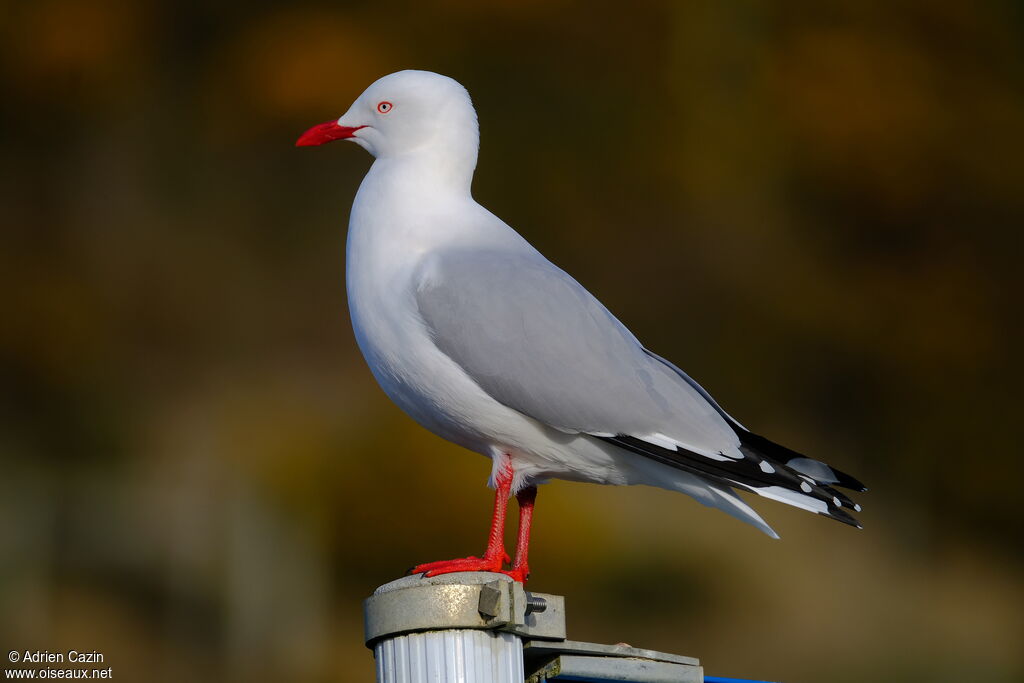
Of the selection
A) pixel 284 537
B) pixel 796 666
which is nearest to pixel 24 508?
pixel 284 537

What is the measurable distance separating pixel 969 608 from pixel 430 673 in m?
6.20

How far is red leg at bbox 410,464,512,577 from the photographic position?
232cm

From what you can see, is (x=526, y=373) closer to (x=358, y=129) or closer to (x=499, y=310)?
(x=499, y=310)

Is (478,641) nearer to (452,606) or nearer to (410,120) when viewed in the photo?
(452,606)

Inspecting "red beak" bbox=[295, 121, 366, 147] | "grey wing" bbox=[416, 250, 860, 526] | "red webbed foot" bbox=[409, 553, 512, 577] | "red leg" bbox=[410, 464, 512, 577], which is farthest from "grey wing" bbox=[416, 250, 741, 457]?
"red beak" bbox=[295, 121, 366, 147]

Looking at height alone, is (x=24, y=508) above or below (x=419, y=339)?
above

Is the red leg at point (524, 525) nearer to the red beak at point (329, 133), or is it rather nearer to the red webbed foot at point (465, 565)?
the red webbed foot at point (465, 565)

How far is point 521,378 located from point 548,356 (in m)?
0.08

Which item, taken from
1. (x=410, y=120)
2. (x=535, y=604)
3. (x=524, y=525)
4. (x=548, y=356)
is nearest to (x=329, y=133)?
(x=410, y=120)

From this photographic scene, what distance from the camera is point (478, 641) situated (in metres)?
1.83

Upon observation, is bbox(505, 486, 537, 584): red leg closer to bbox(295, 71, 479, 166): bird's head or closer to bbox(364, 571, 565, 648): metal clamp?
bbox(364, 571, 565, 648): metal clamp

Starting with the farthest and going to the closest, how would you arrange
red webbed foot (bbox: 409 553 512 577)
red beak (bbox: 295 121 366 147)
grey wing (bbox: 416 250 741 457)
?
red beak (bbox: 295 121 366 147), grey wing (bbox: 416 250 741 457), red webbed foot (bbox: 409 553 512 577)

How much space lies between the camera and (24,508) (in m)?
6.81

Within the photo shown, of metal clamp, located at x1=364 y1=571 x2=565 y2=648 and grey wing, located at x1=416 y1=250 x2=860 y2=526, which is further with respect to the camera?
grey wing, located at x1=416 y1=250 x2=860 y2=526
